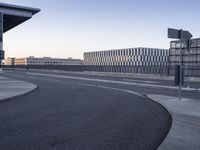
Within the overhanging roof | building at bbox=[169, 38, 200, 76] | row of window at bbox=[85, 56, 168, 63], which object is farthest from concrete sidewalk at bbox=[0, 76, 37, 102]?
row of window at bbox=[85, 56, 168, 63]

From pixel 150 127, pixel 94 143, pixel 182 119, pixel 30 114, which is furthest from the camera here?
pixel 30 114

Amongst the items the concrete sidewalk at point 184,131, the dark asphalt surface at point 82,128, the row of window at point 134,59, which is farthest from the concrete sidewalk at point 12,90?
the row of window at point 134,59

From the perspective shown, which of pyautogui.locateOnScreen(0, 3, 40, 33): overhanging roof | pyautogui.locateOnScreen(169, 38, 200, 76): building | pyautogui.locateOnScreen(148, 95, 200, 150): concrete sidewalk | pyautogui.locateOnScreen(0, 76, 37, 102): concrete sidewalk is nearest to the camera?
pyautogui.locateOnScreen(148, 95, 200, 150): concrete sidewalk

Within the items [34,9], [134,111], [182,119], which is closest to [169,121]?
[182,119]

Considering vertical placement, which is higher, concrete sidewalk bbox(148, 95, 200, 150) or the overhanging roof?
the overhanging roof

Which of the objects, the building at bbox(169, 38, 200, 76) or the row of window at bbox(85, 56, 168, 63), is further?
the row of window at bbox(85, 56, 168, 63)

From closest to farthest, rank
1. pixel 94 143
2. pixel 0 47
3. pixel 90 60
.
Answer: pixel 94 143, pixel 0 47, pixel 90 60

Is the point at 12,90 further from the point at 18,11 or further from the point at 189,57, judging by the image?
the point at 189,57

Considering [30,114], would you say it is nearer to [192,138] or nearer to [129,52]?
[192,138]

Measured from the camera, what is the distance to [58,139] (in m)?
5.80

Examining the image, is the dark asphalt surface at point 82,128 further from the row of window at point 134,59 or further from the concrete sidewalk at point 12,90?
the row of window at point 134,59

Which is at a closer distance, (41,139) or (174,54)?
(41,139)

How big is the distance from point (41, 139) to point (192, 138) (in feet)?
10.2

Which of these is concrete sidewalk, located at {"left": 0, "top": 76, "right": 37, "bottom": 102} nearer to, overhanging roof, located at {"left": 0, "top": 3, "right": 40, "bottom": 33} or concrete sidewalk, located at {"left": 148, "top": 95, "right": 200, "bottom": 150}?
concrete sidewalk, located at {"left": 148, "top": 95, "right": 200, "bottom": 150}
